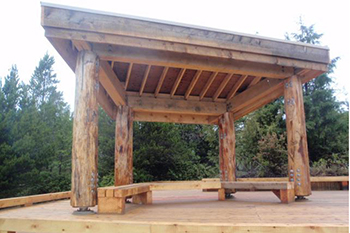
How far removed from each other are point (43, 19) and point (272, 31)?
88.0 ft

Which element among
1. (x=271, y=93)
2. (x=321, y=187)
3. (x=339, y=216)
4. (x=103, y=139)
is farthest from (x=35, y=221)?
(x=103, y=139)

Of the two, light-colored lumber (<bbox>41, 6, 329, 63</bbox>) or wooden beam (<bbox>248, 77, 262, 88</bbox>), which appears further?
wooden beam (<bbox>248, 77, 262, 88</bbox>)

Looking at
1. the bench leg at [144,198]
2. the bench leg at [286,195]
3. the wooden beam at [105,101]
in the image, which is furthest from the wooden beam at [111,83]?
the bench leg at [286,195]

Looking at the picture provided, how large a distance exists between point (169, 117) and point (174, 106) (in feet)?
3.56

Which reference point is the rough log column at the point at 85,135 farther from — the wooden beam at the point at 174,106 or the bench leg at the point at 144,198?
the wooden beam at the point at 174,106

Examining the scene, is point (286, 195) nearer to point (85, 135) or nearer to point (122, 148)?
point (85, 135)

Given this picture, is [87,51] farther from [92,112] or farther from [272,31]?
[272,31]

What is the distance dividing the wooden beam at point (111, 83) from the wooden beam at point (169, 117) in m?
1.41

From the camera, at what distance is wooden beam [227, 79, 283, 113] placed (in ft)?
20.9

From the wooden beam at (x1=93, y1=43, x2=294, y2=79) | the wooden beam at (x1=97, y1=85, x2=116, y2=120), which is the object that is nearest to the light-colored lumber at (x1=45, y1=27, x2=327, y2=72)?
the wooden beam at (x1=93, y1=43, x2=294, y2=79)

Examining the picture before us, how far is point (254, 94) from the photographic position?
6.99 meters

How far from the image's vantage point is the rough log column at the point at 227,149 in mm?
7793

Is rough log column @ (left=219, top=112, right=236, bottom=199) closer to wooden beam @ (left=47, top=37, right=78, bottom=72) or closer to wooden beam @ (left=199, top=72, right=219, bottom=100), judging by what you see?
wooden beam @ (left=199, top=72, right=219, bottom=100)

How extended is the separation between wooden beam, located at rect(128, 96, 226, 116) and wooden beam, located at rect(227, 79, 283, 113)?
41cm
